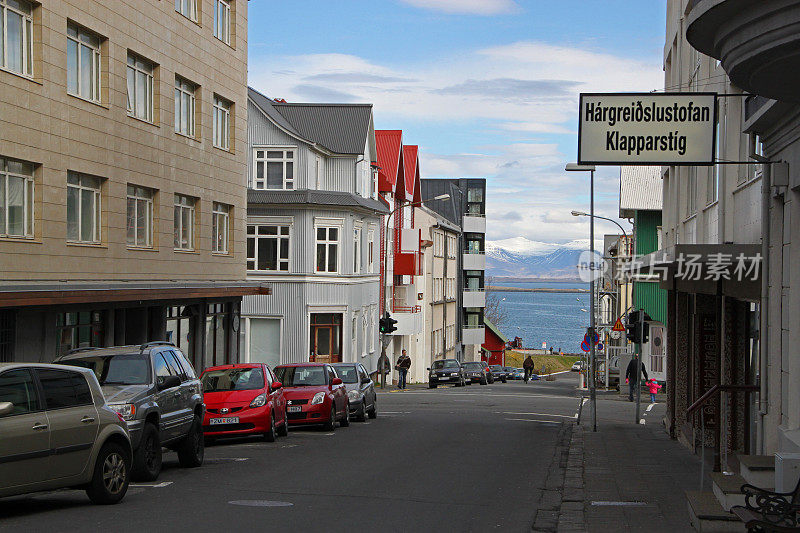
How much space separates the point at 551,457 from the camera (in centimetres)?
1852

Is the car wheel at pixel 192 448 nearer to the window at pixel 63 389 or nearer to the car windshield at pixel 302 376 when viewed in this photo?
the window at pixel 63 389

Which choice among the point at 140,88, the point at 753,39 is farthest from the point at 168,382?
Result: the point at 140,88

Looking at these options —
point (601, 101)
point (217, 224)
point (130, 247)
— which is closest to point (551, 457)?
point (601, 101)

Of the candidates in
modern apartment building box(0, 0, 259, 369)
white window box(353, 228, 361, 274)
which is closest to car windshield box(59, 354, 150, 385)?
modern apartment building box(0, 0, 259, 369)

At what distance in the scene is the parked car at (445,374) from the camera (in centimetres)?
5225

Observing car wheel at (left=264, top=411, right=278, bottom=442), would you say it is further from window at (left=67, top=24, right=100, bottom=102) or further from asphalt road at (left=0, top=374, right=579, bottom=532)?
window at (left=67, top=24, right=100, bottom=102)

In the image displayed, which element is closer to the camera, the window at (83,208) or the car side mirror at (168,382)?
the car side mirror at (168,382)

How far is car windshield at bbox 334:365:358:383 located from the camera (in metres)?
26.5

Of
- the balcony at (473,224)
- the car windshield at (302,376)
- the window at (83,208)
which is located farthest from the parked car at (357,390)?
the balcony at (473,224)

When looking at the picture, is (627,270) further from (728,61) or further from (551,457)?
(728,61)

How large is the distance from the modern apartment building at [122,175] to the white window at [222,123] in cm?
6

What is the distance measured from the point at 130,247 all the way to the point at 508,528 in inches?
640

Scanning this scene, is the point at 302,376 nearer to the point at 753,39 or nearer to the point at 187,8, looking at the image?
the point at 187,8

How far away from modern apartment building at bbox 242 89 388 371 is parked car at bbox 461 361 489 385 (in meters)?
15.1
